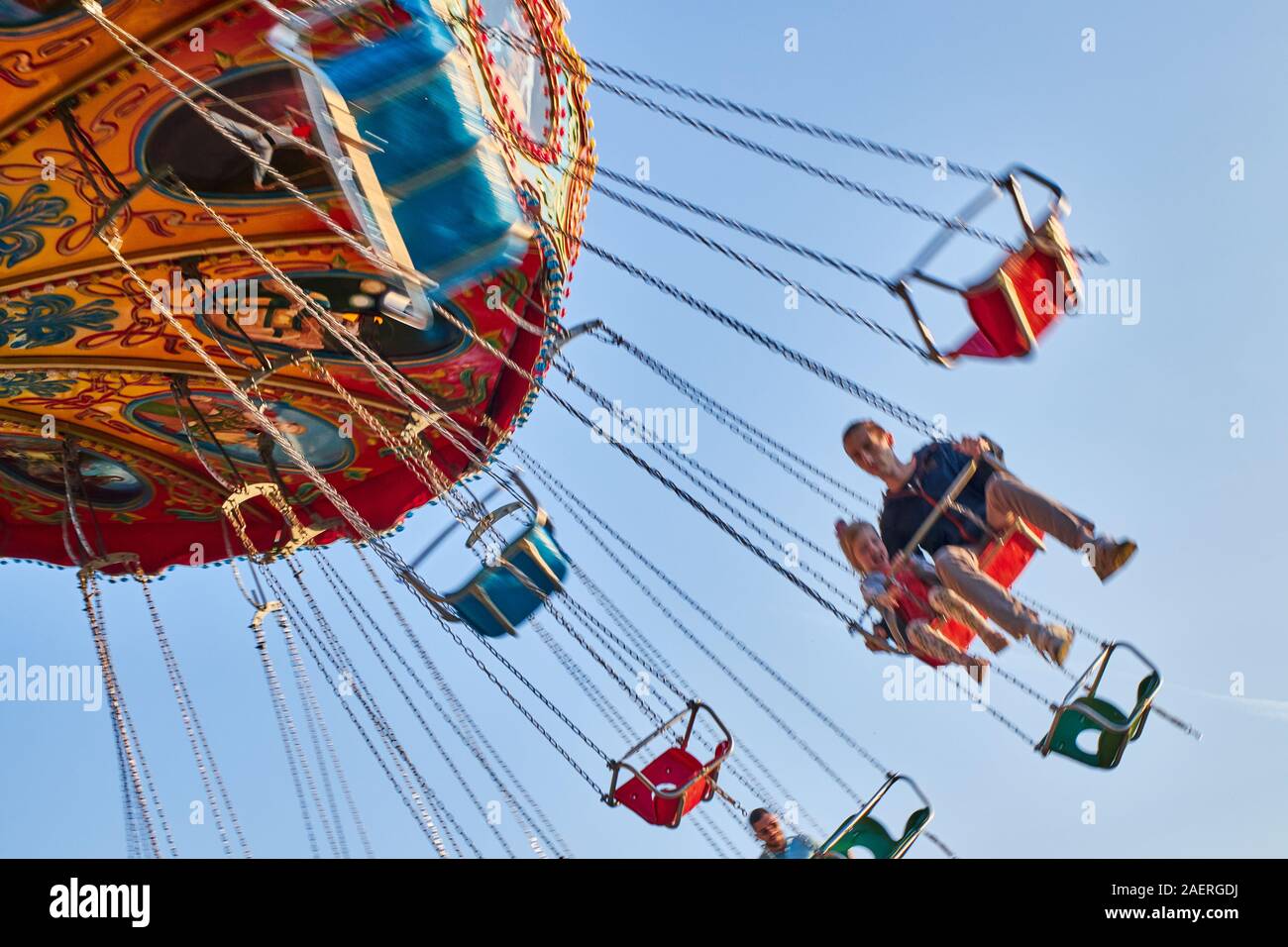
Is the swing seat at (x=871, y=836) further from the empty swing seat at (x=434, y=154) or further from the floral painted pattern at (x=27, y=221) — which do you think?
the floral painted pattern at (x=27, y=221)

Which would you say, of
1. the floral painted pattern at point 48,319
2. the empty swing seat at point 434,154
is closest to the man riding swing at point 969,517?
the empty swing seat at point 434,154

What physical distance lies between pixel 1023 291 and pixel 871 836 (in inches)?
100.0

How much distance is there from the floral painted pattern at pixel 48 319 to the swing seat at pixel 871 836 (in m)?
4.89

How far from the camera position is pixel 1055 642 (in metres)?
5.80

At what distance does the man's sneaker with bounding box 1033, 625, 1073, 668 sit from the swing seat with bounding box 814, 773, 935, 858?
1.09 m

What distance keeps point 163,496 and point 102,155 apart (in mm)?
3285

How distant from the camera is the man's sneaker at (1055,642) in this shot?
5.78 metres

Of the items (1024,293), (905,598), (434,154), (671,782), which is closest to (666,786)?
(671,782)

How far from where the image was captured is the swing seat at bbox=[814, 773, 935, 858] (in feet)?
20.8

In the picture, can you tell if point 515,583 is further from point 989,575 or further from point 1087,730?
point 1087,730

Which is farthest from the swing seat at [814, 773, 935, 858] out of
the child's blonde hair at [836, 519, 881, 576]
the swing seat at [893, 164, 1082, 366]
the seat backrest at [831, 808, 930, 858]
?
the swing seat at [893, 164, 1082, 366]

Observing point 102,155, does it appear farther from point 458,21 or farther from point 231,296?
point 458,21

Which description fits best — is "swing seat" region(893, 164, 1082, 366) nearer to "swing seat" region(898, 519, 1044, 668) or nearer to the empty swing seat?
"swing seat" region(898, 519, 1044, 668)

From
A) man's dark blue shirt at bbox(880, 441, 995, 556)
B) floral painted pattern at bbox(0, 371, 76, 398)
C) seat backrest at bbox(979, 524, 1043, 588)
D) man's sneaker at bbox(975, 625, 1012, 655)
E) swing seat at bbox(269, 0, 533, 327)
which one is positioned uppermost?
floral painted pattern at bbox(0, 371, 76, 398)
